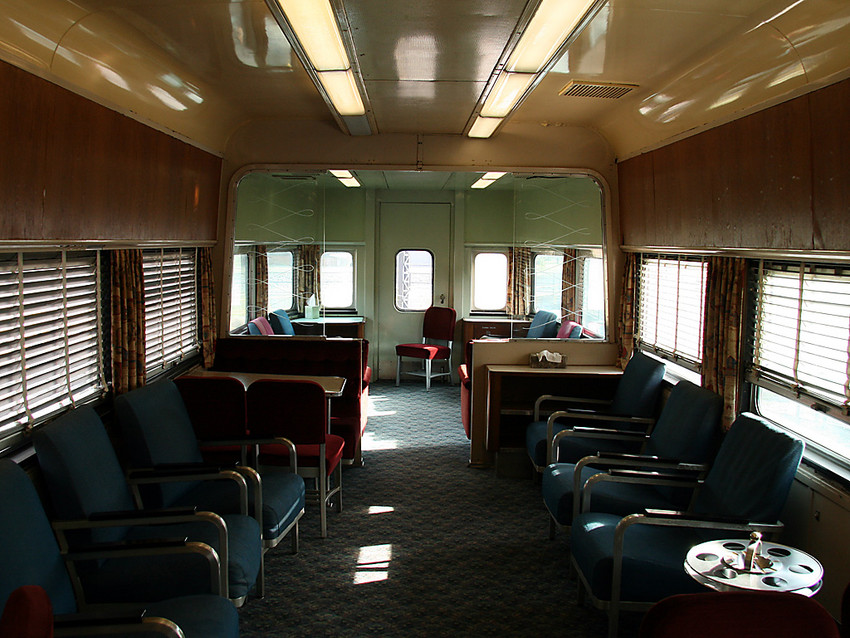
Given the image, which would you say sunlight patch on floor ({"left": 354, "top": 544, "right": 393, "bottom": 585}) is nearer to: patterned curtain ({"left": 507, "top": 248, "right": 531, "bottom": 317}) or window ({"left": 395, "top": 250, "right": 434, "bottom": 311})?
patterned curtain ({"left": 507, "top": 248, "right": 531, "bottom": 317})

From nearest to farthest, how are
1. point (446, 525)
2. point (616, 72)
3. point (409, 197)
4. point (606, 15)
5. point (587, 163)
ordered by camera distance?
point (606, 15)
point (616, 72)
point (446, 525)
point (587, 163)
point (409, 197)

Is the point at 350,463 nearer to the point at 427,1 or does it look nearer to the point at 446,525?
the point at 446,525

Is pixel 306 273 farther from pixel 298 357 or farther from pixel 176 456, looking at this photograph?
pixel 176 456

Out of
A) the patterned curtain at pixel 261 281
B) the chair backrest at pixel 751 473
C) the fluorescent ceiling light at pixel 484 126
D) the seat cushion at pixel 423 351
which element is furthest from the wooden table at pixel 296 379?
the seat cushion at pixel 423 351

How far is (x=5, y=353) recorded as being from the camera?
3.31m

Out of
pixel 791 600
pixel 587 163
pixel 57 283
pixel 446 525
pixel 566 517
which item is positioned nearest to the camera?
pixel 791 600

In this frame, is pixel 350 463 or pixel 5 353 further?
pixel 350 463

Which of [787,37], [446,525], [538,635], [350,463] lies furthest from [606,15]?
[350,463]

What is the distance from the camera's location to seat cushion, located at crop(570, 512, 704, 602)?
3.27m

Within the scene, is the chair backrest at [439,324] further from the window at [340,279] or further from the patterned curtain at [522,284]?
the patterned curtain at [522,284]

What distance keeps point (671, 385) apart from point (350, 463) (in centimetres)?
279

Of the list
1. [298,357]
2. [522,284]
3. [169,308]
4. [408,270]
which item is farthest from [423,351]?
[169,308]

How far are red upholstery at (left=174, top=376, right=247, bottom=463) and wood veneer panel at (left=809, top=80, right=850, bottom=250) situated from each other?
11.4ft

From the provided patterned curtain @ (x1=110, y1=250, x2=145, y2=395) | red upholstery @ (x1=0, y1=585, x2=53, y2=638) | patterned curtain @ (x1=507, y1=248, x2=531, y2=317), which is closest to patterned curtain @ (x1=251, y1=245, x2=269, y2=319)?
patterned curtain @ (x1=110, y1=250, x2=145, y2=395)
